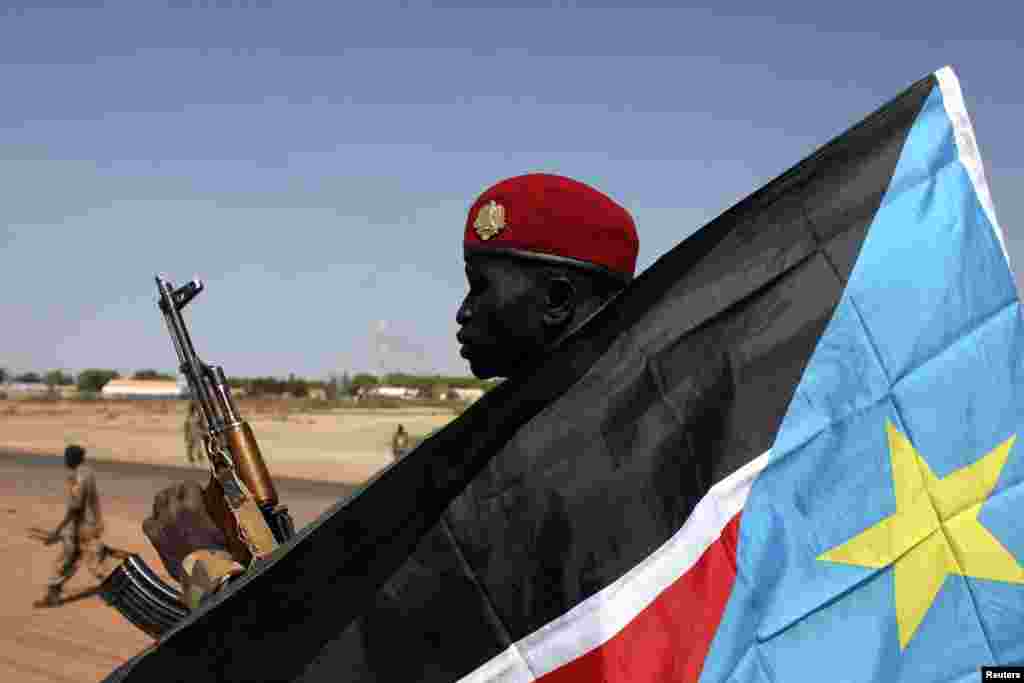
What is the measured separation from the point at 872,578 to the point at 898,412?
0.27 metres

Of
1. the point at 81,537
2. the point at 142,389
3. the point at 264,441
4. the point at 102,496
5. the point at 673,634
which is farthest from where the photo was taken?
the point at 142,389

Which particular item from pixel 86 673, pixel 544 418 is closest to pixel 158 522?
pixel 544 418

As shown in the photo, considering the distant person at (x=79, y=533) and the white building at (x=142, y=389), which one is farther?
the white building at (x=142, y=389)

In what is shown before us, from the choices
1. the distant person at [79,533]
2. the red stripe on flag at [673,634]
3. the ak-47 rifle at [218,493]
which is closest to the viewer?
the red stripe on flag at [673,634]

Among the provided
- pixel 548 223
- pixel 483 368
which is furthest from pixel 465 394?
pixel 548 223

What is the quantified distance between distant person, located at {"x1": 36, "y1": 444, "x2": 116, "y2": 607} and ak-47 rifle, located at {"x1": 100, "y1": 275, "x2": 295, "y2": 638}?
8285 mm

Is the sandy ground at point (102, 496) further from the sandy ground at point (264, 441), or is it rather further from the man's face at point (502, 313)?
the man's face at point (502, 313)

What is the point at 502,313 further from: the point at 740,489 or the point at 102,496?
the point at 102,496

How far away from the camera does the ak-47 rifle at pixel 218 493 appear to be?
2361 mm

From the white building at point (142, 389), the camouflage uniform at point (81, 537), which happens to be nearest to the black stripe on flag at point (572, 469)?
the camouflage uniform at point (81, 537)

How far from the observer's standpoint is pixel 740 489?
1485 millimetres

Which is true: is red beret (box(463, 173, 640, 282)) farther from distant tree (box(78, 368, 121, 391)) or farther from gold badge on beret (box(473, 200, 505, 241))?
distant tree (box(78, 368, 121, 391))

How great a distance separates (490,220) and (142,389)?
143933 mm

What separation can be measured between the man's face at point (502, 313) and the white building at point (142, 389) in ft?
443
